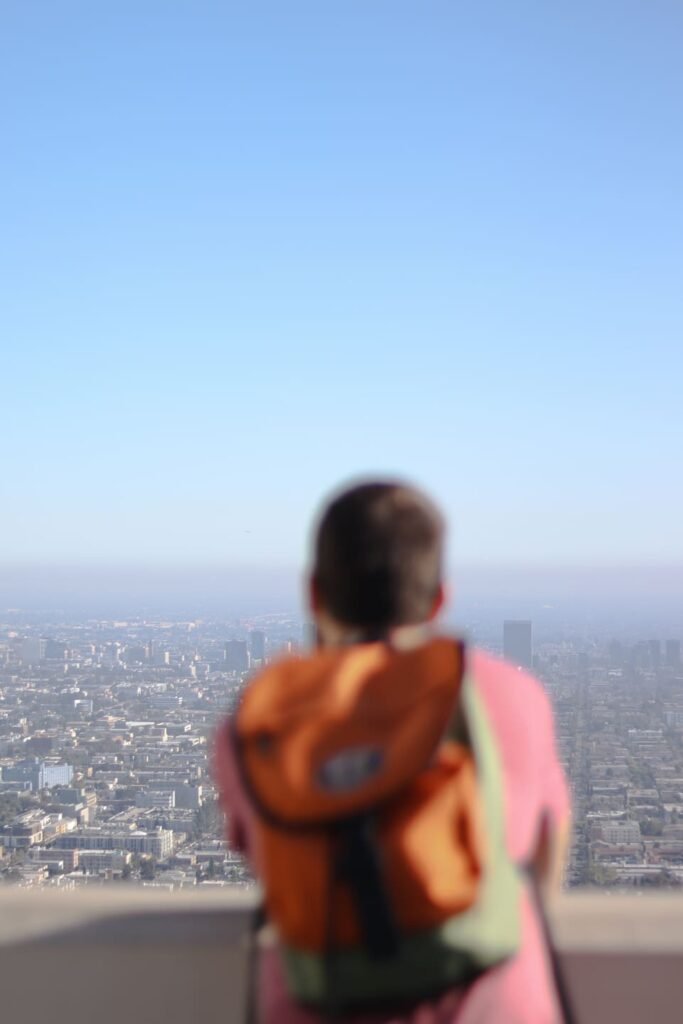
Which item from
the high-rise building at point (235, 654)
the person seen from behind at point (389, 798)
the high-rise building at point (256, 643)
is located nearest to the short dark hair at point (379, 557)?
the person seen from behind at point (389, 798)

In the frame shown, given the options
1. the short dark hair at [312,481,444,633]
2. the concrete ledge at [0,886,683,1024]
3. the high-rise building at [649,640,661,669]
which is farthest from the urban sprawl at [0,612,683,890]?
the concrete ledge at [0,886,683,1024]

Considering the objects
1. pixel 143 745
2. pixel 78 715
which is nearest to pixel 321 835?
pixel 143 745

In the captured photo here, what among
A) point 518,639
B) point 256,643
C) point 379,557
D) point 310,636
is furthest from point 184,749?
point 379,557

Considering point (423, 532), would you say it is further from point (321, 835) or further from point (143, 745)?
point (143, 745)

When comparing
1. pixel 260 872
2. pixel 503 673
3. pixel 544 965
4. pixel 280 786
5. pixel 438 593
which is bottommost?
pixel 544 965

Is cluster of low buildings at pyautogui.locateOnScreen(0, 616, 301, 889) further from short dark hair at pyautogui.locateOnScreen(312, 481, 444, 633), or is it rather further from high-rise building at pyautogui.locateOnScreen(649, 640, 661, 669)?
high-rise building at pyautogui.locateOnScreen(649, 640, 661, 669)

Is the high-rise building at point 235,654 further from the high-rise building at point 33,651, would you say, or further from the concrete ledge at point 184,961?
the concrete ledge at point 184,961
